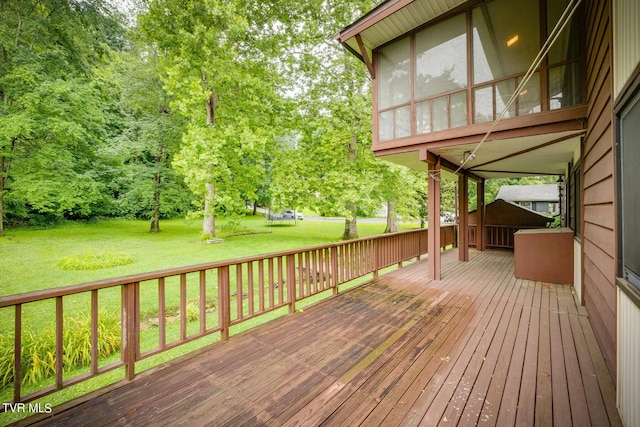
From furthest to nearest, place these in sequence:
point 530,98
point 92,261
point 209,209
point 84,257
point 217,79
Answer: point 209,209
point 217,79
point 84,257
point 92,261
point 530,98

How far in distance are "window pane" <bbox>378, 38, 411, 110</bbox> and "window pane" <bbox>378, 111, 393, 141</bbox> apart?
178mm

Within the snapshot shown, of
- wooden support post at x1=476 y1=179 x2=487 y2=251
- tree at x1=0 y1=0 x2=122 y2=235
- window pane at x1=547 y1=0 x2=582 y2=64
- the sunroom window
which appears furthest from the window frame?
tree at x1=0 y1=0 x2=122 y2=235

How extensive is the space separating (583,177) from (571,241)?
1.93m

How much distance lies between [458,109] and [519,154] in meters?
1.78

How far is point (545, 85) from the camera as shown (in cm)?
380

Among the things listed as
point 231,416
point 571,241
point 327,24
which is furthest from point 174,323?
point 327,24

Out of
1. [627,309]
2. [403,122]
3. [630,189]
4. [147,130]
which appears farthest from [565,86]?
[147,130]

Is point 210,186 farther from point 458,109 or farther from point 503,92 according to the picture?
point 503,92

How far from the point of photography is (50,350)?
10.6 feet

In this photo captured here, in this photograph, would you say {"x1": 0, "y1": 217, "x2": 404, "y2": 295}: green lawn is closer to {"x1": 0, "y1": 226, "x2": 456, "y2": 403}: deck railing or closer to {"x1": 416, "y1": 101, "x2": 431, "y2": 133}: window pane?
{"x1": 0, "y1": 226, "x2": 456, "y2": 403}: deck railing

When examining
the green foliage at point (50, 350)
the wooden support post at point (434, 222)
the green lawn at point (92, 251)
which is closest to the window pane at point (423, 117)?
the wooden support post at point (434, 222)

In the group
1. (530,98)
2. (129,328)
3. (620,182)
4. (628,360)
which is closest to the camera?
(628,360)

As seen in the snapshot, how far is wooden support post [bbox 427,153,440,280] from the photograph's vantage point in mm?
5258

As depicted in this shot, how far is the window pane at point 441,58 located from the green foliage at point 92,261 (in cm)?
902
